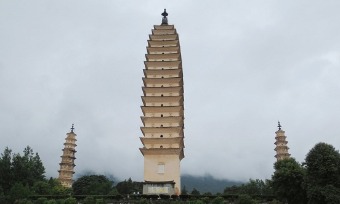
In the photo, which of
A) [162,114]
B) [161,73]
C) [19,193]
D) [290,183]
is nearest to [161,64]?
[161,73]

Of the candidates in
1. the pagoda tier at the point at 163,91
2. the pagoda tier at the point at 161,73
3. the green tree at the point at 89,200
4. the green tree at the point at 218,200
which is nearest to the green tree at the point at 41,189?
the green tree at the point at 89,200

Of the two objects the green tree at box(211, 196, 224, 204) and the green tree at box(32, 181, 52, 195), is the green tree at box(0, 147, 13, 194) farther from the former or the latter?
the green tree at box(211, 196, 224, 204)

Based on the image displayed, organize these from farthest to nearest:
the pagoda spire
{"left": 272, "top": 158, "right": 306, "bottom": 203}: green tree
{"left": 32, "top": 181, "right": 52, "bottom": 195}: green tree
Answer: the pagoda spire < {"left": 32, "top": 181, "right": 52, "bottom": 195}: green tree < {"left": 272, "top": 158, "right": 306, "bottom": 203}: green tree

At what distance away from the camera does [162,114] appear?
5169 centimetres

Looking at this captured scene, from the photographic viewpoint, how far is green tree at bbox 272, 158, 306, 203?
1438 inches

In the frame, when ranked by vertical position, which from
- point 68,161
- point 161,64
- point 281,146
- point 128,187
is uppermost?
point 161,64

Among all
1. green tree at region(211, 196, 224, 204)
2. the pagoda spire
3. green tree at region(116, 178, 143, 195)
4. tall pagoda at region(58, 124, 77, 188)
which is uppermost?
the pagoda spire

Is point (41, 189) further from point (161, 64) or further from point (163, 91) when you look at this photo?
point (161, 64)

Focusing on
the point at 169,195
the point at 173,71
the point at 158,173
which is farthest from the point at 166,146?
the point at 173,71

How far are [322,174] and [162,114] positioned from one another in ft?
80.3

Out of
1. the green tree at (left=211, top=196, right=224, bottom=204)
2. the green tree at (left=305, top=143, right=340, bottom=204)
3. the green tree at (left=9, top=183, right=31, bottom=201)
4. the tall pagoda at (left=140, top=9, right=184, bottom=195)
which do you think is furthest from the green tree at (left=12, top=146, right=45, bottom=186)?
the green tree at (left=305, top=143, right=340, bottom=204)

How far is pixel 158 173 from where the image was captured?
48031 mm

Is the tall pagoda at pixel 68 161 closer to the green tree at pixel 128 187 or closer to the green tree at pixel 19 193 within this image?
the green tree at pixel 128 187

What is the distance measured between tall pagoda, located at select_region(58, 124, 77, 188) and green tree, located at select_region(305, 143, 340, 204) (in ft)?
170
